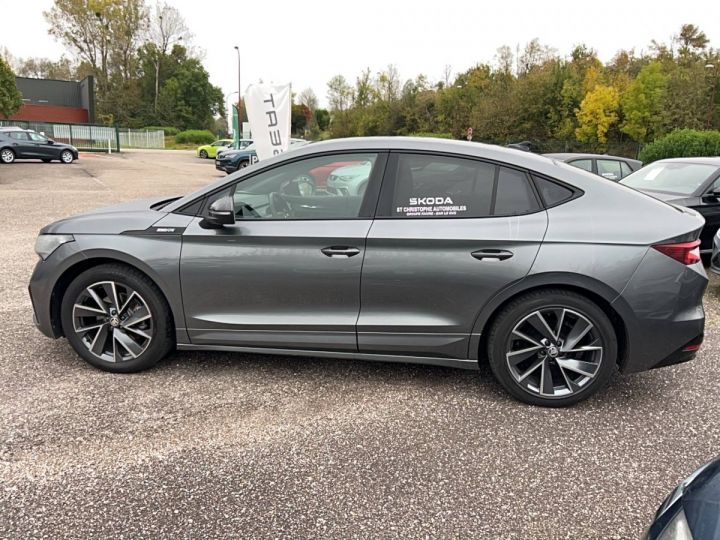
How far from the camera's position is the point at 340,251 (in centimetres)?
337

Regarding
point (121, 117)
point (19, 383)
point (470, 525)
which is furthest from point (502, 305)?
point (121, 117)

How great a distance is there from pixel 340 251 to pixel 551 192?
134 cm

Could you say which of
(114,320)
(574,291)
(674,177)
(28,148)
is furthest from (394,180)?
(28,148)

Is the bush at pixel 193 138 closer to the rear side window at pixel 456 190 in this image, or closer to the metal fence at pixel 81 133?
the metal fence at pixel 81 133

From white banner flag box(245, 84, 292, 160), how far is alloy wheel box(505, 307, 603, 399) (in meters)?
7.51

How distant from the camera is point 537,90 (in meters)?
36.0

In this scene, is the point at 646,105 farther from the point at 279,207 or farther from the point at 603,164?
the point at 279,207

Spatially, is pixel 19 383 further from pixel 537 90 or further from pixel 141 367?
pixel 537 90

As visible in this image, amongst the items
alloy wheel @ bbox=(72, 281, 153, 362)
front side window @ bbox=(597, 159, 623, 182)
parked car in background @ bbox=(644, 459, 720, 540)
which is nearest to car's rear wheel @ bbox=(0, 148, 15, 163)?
front side window @ bbox=(597, 159, 623, 182)

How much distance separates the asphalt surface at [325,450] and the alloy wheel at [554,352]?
0.18 metres

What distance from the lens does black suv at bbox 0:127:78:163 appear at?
24.2 m

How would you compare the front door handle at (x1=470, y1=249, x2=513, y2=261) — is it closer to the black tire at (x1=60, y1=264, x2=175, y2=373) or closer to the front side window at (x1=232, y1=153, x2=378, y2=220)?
the front side window at (x1=232, y1=153, x2=378, y2=220)

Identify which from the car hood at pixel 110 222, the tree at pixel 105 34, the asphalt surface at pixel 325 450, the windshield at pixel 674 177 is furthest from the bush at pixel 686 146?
the tree at pixel 105 34

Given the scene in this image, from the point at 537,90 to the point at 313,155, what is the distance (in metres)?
36.2
